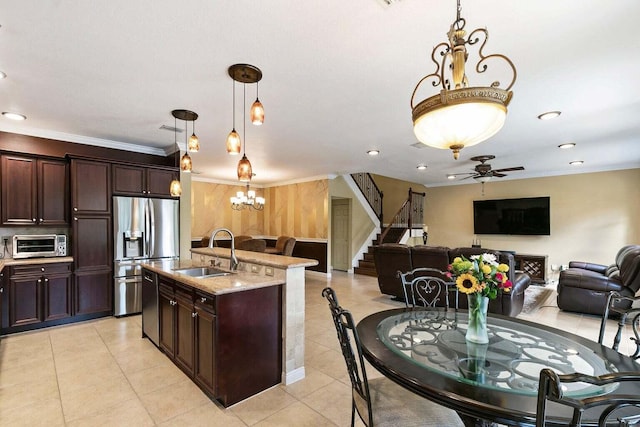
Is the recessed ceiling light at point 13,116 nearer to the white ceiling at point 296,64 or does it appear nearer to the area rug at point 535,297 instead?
the white ceiling at point 296,64

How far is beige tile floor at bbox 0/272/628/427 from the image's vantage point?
216 cm

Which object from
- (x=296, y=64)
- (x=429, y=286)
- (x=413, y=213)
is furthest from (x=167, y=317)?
(x=413, y=213)

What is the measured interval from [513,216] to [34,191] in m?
9.77

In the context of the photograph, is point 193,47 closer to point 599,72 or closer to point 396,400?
point 396,400

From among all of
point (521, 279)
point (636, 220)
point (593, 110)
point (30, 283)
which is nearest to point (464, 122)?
point (593, 110)

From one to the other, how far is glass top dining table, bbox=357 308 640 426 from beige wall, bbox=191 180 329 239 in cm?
581

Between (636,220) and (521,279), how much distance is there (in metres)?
4.19

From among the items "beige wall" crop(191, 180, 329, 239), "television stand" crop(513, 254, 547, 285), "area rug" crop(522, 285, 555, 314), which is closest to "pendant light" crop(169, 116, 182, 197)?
"beige wall" crop(191, 180, 329, 239)

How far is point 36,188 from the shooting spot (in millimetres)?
4027

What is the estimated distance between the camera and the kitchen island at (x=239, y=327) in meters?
2.27

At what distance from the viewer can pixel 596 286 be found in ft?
14.9

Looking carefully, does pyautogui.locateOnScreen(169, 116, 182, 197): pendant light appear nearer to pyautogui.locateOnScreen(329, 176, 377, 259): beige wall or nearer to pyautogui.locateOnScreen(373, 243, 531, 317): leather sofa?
pyautogui.locateOnScreen(373, 243, 531, 317): leather sofa

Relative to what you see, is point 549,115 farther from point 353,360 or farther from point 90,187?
point 90,187

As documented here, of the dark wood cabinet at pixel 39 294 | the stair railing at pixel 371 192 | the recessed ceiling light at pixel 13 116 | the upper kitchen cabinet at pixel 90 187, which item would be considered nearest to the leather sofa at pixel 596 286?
the stair railing at pixel 371 192
